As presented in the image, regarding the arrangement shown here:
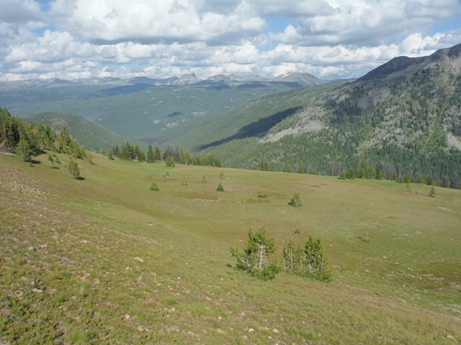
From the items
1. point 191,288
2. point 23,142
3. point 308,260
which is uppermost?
point 23,142

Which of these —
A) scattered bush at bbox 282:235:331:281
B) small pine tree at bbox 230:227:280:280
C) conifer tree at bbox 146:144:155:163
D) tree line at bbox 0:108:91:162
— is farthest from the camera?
conifer tree at bbox 146:144:155:163

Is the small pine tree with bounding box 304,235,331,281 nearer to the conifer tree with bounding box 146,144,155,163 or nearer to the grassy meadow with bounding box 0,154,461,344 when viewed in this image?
the grassy meadow with bounding box 0,154,461,344

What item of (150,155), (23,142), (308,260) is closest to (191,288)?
(308,260)

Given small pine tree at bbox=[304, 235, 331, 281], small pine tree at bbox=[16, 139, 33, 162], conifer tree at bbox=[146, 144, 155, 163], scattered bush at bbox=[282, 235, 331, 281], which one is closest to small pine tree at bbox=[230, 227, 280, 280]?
scattered bush at bbox=[282, 235, 331, 281]

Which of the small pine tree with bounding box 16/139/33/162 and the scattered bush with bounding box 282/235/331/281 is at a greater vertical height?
the small pine tree with bounding box 16/139/33/162

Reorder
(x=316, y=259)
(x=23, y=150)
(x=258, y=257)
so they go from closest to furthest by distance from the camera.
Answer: (x=258, y=257), (x=316, y=259), (x=23, y=150)

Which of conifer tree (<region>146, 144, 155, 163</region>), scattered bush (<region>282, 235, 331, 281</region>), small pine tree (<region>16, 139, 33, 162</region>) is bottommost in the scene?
scattered bush (<region>282, 235, 331, 281</region>)

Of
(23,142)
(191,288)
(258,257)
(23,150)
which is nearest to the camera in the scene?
(191,288)

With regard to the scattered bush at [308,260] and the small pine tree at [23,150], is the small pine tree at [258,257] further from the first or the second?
the small pine tree at [23,150]

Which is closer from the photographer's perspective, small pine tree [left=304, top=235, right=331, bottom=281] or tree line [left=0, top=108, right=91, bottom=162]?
small pine tree [left=304, top=235, right=331, bottom=281]

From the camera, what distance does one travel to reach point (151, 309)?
13.4 m

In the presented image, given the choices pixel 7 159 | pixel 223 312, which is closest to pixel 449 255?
pixel 223 312

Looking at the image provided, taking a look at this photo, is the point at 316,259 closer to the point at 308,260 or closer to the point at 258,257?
the point at 308,260

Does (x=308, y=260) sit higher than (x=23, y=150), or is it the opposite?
(x=23, y=150)
